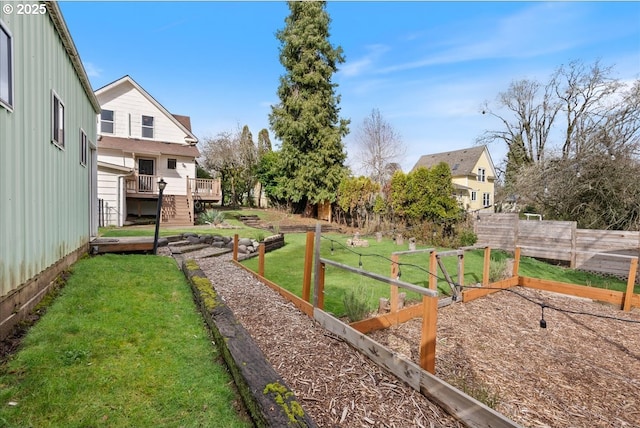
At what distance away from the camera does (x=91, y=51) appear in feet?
36.2

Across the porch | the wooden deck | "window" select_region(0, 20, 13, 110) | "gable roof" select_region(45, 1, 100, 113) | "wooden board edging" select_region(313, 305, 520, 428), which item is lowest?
"wooden board edging" select_region(313, 305, 520, 428)

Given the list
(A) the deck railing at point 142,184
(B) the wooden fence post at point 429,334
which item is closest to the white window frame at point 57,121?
(B) the wooden fence post at point 429,334

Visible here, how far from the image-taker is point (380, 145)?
28250 millimetres

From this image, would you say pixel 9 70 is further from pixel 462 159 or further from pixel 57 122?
pixel 462 159

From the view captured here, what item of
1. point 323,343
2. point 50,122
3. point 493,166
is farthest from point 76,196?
point 493,166

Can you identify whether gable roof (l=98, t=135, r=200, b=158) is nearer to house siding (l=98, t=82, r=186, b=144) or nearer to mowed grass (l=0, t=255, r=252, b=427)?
house siding (l=98, t=82, r=186, b=144)

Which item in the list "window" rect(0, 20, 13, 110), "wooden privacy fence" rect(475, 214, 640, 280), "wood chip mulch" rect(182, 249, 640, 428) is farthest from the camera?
"wooden privacy fence" rect(475, 214, 640, 280)

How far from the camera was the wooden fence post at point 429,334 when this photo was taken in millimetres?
2645

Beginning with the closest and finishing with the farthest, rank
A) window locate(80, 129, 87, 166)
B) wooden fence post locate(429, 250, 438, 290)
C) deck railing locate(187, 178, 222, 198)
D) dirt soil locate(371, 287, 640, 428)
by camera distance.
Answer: dirt soil locate(371, 287, 640, 428) → wooden fence post locate(429, 250, 438, 290) → window locate(80, 129, 87, 166) → deck railing locate(187, 178, 222, 198)

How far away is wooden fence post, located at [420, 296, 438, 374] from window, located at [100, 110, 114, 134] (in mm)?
20364

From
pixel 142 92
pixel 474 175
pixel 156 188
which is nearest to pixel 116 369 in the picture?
pixel 156 188

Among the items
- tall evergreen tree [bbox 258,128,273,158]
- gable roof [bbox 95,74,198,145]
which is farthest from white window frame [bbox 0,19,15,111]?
tall evergreen tree [bbox 258,128,273,158]

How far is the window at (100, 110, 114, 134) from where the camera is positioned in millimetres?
17422

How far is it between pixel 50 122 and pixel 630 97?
1721 centimetres
